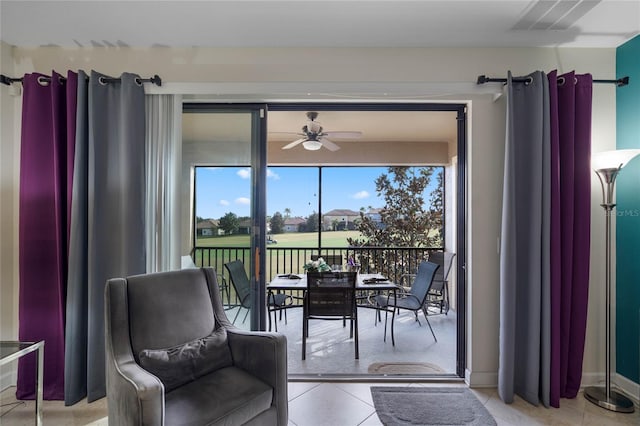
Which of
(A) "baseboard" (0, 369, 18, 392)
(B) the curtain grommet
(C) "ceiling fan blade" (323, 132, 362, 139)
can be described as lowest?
(A) "baseboard" (0, 369, 18, 392)

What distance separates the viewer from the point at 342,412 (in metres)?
2.24

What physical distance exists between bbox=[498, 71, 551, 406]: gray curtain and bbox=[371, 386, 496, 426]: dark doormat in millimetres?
276

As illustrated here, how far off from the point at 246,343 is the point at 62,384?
1602 millimetres

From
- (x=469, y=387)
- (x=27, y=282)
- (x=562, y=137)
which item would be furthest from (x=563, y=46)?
(x=27, y=282)

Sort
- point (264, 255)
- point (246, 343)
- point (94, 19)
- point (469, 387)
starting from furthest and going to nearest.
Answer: point (264, 255)
point (469, 387)
point (94, 19)
point (246, 343)

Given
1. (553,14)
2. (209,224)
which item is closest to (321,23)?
(553,14)

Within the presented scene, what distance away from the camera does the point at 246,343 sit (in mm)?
1900

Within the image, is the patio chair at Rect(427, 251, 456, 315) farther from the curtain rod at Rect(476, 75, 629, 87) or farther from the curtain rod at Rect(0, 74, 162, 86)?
the curtain rod at Rect(0, 74, 162, 86)

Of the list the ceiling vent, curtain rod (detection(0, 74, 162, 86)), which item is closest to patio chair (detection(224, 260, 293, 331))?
curtain rod (detection(0, 74, 162, 86))

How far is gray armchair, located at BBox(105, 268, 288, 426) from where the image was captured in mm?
1468

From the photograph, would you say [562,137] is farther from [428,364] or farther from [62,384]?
[62,384]

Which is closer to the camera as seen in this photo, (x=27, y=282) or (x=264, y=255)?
(x=27, y=282)

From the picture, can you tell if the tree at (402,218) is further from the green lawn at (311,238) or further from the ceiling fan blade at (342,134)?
the ceiling fan blade at (342,134)

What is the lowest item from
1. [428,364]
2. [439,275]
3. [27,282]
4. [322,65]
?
[428,364]
